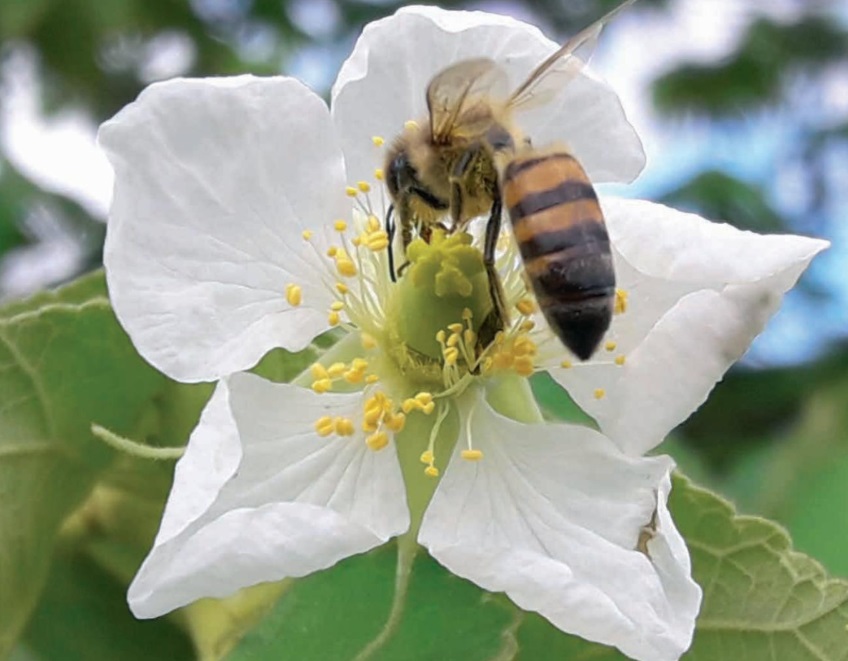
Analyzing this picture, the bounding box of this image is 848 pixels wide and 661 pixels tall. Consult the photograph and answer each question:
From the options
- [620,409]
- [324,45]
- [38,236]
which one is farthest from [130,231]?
[324,45]

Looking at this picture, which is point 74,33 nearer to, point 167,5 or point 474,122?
point 167,5

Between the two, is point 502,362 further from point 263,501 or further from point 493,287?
point 263,501

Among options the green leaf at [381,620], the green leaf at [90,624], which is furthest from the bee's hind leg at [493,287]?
the green leaf at [90,624]

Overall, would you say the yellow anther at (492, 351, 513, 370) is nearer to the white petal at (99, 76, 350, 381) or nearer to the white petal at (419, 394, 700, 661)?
the white petal at (419, 394, 700, 661)

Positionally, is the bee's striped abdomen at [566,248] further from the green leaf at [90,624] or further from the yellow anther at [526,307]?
the green leaf at [90,624]

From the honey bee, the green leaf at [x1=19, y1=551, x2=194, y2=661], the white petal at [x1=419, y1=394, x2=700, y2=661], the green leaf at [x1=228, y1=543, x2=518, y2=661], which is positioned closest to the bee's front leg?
the honey bee

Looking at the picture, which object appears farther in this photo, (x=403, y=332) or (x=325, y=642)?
(x=403, y=332)
